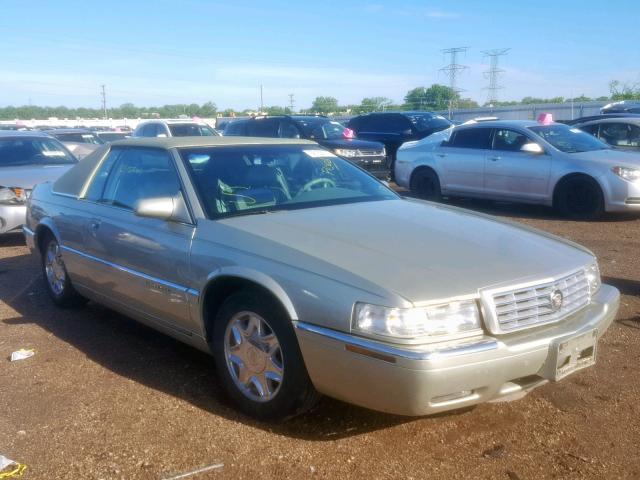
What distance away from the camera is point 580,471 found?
3217mm

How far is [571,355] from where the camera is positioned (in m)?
3.40

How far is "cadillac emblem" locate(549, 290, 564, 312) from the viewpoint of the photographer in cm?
342

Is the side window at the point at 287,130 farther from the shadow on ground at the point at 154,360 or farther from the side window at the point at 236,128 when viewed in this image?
the shadow on ground at the point at 154,360

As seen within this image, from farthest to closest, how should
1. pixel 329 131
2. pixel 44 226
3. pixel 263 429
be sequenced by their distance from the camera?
pixel 329 131 → pixel 44 226 → pixel 263 429

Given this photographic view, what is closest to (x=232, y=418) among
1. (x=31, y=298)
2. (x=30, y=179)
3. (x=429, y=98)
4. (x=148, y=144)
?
(x=148, y=144)

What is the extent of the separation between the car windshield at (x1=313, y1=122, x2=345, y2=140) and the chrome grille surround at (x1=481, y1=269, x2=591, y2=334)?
12.1 meters

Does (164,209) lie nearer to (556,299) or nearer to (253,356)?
(253,356)

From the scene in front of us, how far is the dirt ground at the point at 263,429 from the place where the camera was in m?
3.27

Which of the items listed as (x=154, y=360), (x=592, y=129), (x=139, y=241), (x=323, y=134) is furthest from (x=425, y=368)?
(x=323, y=134)

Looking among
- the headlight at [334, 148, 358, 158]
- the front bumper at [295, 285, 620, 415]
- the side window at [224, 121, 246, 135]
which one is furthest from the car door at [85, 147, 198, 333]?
the side window at [224, 121, 246, 135]

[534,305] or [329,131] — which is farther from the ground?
[329,131]

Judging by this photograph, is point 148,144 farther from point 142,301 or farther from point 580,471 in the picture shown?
point 580,471

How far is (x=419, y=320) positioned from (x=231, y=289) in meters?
1.24

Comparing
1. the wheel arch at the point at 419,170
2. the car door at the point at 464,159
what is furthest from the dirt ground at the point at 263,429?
the wheel arch at the point at 419,170
